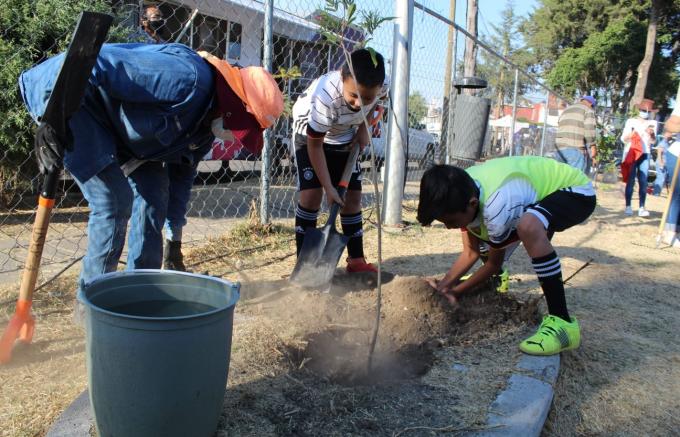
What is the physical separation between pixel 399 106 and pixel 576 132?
8.76 feet

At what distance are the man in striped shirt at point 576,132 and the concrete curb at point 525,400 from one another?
197 inches

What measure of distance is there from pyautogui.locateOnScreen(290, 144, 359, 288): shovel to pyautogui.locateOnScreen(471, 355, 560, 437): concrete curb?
4.31 ft

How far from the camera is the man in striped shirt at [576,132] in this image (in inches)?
271

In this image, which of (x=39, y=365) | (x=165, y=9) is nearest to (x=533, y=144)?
(x=165, y=9)

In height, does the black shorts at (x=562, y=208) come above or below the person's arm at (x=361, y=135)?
below

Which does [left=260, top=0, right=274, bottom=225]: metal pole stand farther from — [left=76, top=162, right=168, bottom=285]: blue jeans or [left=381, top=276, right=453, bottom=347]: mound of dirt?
[left=76, top=162, right=168, bottom=285]: blue jeans

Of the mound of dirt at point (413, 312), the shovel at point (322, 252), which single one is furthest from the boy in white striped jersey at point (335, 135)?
the mound of dirt at point (413, 312)

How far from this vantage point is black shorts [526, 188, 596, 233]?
2691mm

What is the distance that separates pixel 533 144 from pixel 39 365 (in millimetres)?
22919

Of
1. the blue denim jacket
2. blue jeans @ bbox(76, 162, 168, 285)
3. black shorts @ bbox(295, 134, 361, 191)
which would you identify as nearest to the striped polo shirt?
black shorts @ bbox(295, 134, 361, 191)

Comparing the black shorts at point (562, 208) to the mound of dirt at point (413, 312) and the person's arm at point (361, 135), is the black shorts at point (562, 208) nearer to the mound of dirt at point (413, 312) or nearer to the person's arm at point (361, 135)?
the mound of dirt at point (413, 312)

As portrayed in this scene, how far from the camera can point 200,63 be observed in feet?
8.18

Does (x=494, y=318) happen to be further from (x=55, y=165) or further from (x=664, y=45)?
(x=664, y=45)

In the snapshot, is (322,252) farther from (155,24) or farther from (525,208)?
(155,24)
